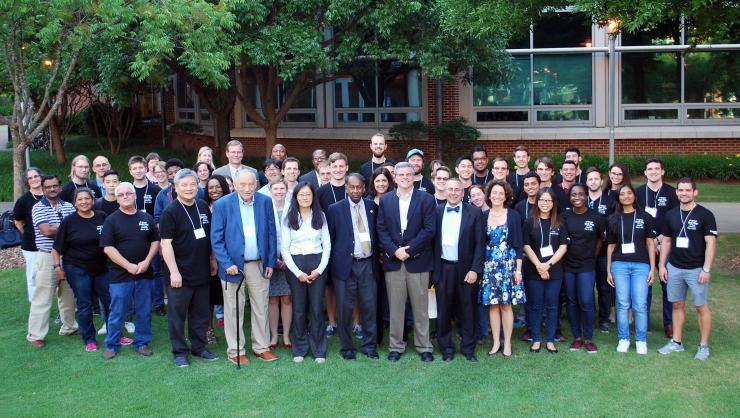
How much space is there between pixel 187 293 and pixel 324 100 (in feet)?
50.3

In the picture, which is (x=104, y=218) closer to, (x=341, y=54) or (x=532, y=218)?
(x=532, y=218)

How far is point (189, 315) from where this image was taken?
7.32 meters

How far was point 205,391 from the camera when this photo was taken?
21.1ft

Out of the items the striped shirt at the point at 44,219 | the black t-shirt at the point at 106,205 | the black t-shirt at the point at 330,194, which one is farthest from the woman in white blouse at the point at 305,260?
the striped shirt at the point at 44,219

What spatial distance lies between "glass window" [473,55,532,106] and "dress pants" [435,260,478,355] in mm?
13195

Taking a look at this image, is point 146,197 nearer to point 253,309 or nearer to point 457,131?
point 253,309

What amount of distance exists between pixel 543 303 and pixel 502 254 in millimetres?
673

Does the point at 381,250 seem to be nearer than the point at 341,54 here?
Yes

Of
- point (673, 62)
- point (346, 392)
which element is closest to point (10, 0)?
point (346, 392)

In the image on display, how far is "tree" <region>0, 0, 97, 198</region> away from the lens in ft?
35.3

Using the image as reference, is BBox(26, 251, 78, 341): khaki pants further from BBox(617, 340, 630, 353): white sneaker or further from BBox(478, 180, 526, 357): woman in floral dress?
BBox(617, 340, 630, 353): white sneaker

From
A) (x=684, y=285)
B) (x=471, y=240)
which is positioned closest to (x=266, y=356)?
(x=471, y=240)

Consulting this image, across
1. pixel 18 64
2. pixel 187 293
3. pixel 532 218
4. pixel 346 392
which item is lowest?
pixel 346 392

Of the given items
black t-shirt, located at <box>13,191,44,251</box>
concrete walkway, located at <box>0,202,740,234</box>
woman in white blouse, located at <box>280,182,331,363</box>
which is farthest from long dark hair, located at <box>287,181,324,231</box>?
concrete walkway, located at <box>0,202,740,234</box>
